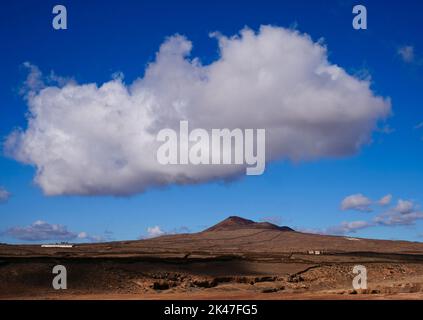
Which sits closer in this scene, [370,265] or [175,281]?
[175,281]

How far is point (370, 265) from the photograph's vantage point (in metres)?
60.8

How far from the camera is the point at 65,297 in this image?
3500cm

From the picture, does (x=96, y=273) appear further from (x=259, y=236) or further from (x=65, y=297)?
(x=259, y=236)

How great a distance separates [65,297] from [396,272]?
38412 millimetres
